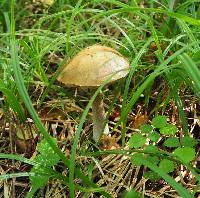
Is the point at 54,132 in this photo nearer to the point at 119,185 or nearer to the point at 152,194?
the point at 119,185

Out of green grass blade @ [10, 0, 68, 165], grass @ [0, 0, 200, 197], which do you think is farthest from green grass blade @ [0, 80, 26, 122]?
green grass blade @ [10, 0, 68, 165]

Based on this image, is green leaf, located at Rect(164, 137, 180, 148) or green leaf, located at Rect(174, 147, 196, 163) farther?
green leaf, located at Rect(164, 137, 180, 148)

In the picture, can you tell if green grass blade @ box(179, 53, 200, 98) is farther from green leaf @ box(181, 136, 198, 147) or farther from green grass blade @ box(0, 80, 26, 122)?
green grass blade @ box(0, 80, 26, 122)

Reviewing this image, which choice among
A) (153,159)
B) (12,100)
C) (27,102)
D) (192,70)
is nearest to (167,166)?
(153,159)

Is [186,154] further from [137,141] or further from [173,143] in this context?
[137,141]

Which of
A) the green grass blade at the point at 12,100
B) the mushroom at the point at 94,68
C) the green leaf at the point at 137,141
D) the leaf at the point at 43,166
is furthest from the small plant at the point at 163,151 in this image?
the green grass blade at the point at 12,100

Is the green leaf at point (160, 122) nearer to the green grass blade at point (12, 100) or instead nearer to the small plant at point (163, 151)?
the small plant at point (163, 151)
